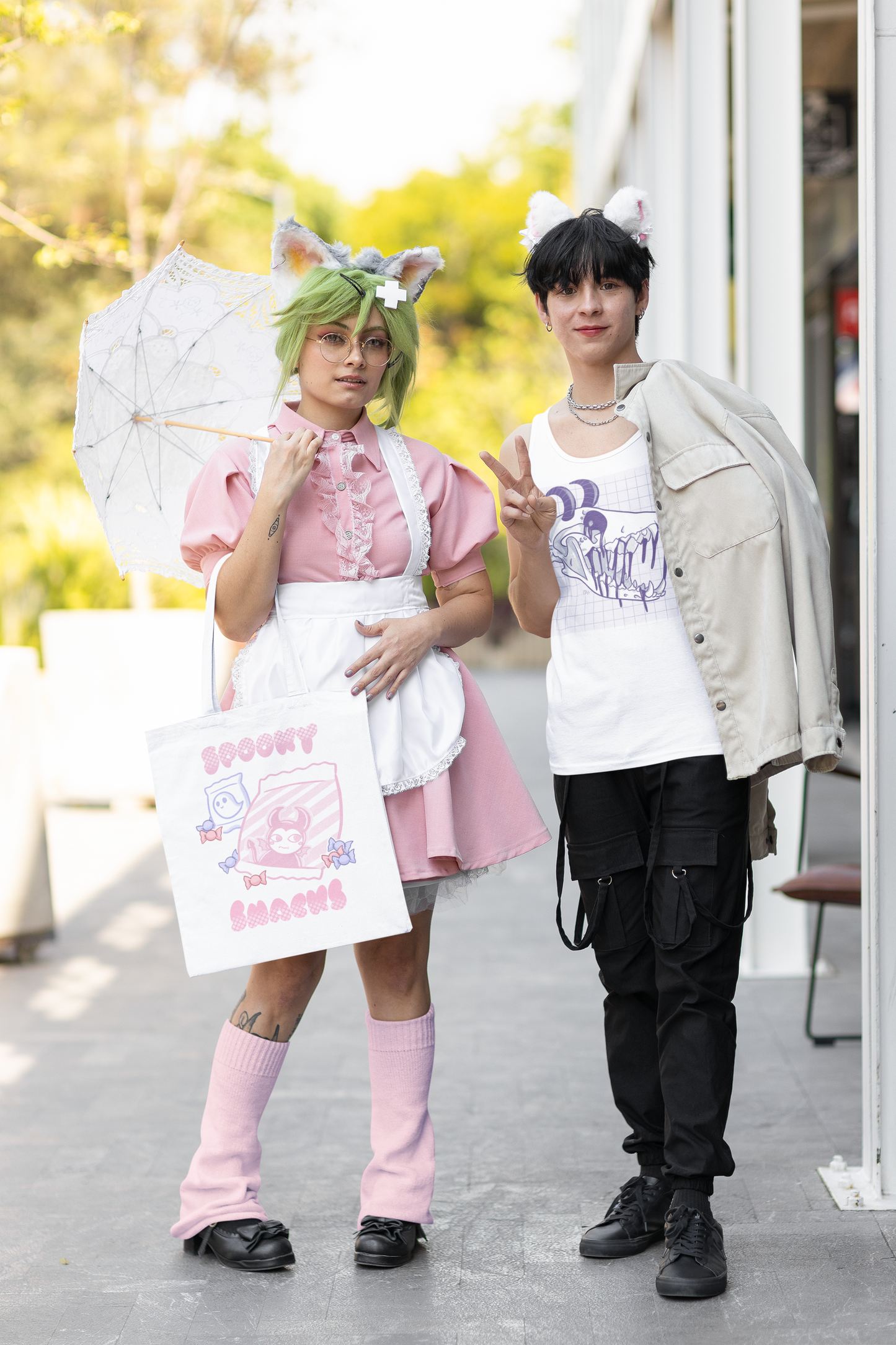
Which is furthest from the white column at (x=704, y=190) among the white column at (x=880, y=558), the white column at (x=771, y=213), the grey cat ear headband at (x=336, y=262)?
the grey cat ear headband at (x=336, y=262)

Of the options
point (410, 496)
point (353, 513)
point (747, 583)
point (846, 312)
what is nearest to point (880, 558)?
→ point (747, 583)

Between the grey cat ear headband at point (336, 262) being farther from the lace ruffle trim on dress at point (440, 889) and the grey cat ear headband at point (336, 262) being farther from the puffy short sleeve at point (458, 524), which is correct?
the lace ruffle trim on dress at point (440, 889)

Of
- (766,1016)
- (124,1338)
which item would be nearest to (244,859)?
(124,1338)

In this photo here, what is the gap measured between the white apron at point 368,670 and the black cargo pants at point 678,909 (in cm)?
30

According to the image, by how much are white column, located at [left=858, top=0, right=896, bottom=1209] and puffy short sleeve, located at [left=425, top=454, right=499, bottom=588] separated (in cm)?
84

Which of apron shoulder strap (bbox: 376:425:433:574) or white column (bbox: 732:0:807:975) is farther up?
white column (bbox: 732:0:807:975)

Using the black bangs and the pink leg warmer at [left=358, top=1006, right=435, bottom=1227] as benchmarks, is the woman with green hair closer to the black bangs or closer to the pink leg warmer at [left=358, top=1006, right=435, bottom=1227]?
the pink leg warmer at [left=358, top=1006, right=435, bottom=1227]

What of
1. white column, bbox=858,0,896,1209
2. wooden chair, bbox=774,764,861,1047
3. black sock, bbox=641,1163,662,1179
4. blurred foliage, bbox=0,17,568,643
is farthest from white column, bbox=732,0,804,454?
black sock, bbox=641,1163,662,1179

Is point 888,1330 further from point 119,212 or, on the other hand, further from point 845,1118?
point 119,212

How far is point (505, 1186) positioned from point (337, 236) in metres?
38.0

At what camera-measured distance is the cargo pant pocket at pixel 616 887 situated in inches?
119

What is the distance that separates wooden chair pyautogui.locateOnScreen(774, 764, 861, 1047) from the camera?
432 cm

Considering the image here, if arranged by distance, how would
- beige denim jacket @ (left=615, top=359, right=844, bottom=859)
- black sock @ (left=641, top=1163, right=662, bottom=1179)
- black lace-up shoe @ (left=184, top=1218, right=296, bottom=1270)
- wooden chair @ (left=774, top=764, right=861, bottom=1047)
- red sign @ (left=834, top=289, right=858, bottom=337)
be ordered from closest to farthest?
beige denim jacket @ (left=615, top=359, right=844, bottom=859), black lace-up shoe @ (left=184, top=1218, right=296, bottom=1270), black sock @ (left=641, top=1163, right=662, bottom=1179), wooden chair @ (left=774, top=764, right=861, bottom=1047), red sign @ (left=834, top=289, right=858, bottom=337)

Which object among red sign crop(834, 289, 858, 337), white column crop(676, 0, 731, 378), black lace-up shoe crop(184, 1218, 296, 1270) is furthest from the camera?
red sign crop(834, 289, 858, 337)
